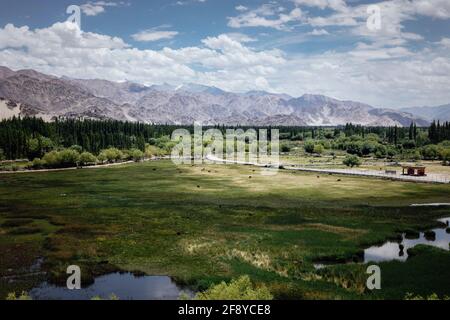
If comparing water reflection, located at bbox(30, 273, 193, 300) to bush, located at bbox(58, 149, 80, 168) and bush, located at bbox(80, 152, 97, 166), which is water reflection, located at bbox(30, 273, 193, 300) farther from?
bush, located at bbox(80, 152, 97, 166)

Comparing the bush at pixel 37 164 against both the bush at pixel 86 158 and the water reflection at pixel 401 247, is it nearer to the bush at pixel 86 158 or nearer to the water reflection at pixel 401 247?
the bush at pixel 86 158

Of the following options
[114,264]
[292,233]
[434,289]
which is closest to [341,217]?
[292,233]

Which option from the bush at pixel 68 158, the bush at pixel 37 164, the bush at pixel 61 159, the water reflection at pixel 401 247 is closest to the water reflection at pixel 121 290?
the water reflection at pixel 401 247

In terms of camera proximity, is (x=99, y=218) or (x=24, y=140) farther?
(x=24, y=140)

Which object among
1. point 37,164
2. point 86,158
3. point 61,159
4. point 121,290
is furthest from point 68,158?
point 121,290
